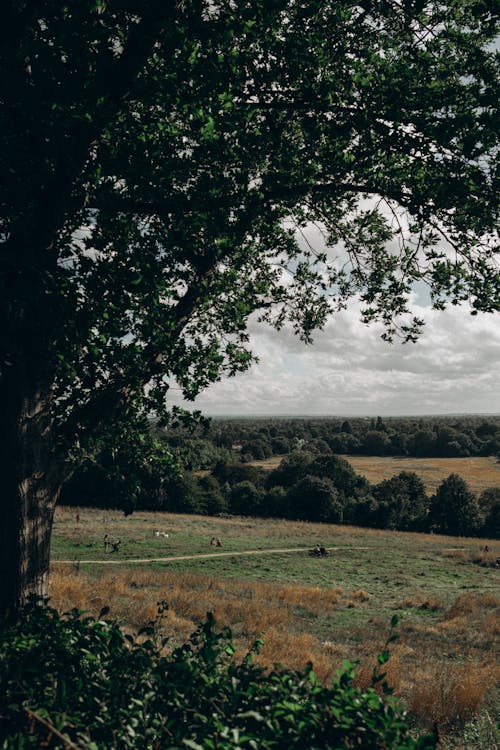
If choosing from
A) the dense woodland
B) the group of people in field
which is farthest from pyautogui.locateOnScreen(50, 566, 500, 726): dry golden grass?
the dense woodland

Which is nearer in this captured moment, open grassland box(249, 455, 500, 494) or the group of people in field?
the group of people in field

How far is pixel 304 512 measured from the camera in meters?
62.7

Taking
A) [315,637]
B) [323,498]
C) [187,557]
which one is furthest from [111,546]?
[323,498]

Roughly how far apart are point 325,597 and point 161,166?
20.4 meters

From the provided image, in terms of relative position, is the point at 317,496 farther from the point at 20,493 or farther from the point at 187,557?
the point at 20,493

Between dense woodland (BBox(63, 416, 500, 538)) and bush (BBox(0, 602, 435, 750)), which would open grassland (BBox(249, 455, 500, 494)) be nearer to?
dense woodland (BBox(63, 416, 500, 538))

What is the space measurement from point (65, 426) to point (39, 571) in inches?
85.1

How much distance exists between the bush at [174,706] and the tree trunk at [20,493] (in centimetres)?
221

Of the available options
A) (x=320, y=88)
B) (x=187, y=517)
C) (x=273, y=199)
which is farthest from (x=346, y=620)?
(x=187, y=517)

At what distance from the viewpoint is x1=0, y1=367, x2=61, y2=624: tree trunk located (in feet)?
21.9

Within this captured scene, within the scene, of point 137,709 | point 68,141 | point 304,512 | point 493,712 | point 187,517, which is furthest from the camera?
point 304,512

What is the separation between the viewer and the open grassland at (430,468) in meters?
94.9

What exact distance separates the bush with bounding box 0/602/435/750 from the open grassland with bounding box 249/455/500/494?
88.6 meters

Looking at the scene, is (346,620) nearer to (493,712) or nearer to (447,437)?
(493,712)
